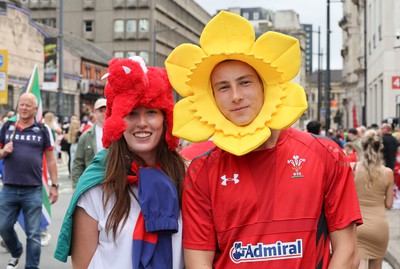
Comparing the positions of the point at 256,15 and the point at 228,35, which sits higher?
the point at 256,15

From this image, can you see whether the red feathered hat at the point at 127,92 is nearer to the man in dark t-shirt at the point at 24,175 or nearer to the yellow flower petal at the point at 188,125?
the yellow flower petal at the point at 188,125

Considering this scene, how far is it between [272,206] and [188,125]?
544mm

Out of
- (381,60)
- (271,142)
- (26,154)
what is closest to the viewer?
(271,142)

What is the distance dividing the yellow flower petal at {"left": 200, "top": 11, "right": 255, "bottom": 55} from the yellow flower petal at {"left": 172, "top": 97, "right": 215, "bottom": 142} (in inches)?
11.0

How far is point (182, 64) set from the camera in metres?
3.27

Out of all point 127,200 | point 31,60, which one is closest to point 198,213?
point 127,200

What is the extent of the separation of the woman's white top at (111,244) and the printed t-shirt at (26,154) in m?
4.56

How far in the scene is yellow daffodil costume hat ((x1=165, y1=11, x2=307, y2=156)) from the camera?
3.12 m

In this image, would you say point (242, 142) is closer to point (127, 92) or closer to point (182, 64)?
point (182, 64)

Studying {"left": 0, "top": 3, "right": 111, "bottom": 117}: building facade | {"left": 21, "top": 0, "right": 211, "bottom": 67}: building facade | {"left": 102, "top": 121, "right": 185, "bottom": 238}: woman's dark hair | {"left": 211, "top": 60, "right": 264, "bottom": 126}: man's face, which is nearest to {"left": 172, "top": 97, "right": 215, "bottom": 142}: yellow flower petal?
{"left": 211, "top": 60, "right": 264, "bottom": 126}: man's face

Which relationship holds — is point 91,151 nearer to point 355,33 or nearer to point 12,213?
point 12,213

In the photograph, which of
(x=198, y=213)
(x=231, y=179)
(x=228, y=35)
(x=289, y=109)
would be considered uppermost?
(x=228, y=35)

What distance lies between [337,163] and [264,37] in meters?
0.66

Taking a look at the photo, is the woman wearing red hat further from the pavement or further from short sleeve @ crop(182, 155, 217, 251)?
the pavement
